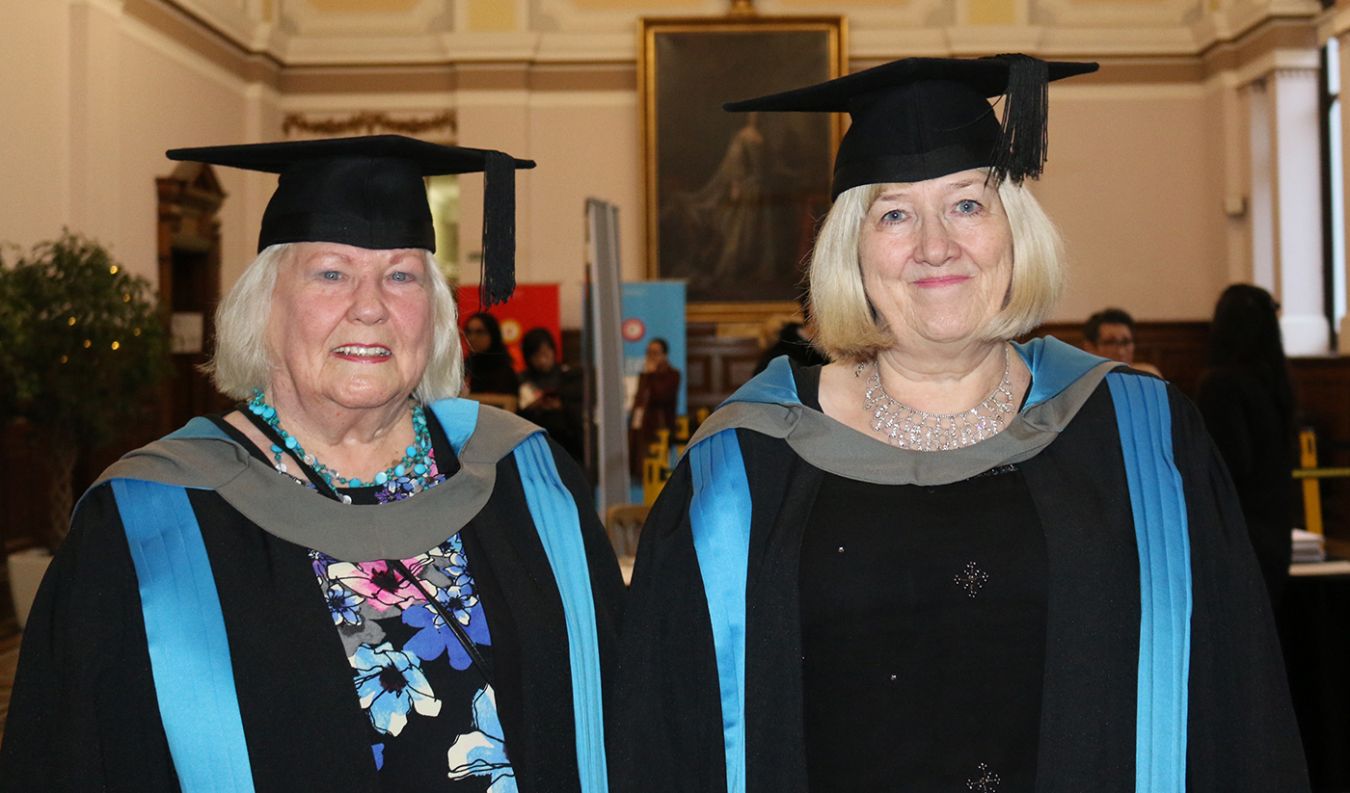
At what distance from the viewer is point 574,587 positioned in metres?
2.59

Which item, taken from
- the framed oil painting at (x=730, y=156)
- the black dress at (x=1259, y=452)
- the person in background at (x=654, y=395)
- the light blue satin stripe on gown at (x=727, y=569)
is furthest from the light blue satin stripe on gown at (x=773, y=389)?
the framed oil painting at (x=730, y=156)

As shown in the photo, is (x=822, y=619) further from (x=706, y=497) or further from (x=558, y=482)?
(x=558, y=482)

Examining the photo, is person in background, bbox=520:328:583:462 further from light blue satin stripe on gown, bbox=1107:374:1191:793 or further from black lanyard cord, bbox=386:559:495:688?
light blue satin stripe on gown, bbox=1107:374:1191:793

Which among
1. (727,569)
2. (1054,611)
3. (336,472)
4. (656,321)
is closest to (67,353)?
(656,321)

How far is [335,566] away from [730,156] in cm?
1236

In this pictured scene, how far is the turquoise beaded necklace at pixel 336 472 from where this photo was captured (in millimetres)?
2484

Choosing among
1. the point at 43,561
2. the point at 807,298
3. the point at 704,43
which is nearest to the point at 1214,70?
the point at 704,43

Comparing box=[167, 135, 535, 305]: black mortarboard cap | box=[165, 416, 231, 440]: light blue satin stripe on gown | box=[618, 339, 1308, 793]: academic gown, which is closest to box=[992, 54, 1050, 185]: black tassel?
box=[618, 339, 1308, 793]: academic gown

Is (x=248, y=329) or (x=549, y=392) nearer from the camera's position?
Answer: (x=248, y=329)

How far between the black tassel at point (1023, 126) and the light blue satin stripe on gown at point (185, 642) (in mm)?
1517

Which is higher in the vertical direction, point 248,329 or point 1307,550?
point 248,329

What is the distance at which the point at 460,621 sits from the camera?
7.88 ft

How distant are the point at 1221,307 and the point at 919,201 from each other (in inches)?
124

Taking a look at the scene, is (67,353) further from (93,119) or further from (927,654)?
(927,654)
